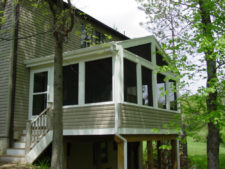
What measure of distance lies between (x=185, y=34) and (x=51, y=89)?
534 centimetres

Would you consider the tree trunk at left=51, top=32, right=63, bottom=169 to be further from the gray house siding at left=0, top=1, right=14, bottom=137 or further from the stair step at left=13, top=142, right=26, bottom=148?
the gray house siding at left=0, top=1, right=14, bottom=137

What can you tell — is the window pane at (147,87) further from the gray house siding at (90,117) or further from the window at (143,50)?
the gray house siding at (90,117)

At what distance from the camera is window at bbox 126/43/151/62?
963 centimetres

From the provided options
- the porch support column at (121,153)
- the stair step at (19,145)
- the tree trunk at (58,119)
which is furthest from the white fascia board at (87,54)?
the stair step at (19,145)

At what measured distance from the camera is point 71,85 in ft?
32.1

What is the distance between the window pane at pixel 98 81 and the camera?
29.1 ft

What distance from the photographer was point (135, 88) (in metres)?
9.39

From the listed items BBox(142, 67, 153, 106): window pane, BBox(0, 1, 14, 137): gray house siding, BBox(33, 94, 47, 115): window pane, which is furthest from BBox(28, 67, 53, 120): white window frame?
BBox(142, 67, 153, 106): window pane

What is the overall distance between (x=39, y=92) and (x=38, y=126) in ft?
5.90

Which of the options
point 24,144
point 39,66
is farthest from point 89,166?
point 39,66

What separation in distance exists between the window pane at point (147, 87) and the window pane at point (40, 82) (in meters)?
3.88

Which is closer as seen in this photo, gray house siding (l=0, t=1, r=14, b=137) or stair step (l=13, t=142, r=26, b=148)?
stair step (l=13, t=142, r=26, b=148)

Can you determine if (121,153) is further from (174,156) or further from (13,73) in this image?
(13,73)

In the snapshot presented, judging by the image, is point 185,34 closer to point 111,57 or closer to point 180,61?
point 180,61
